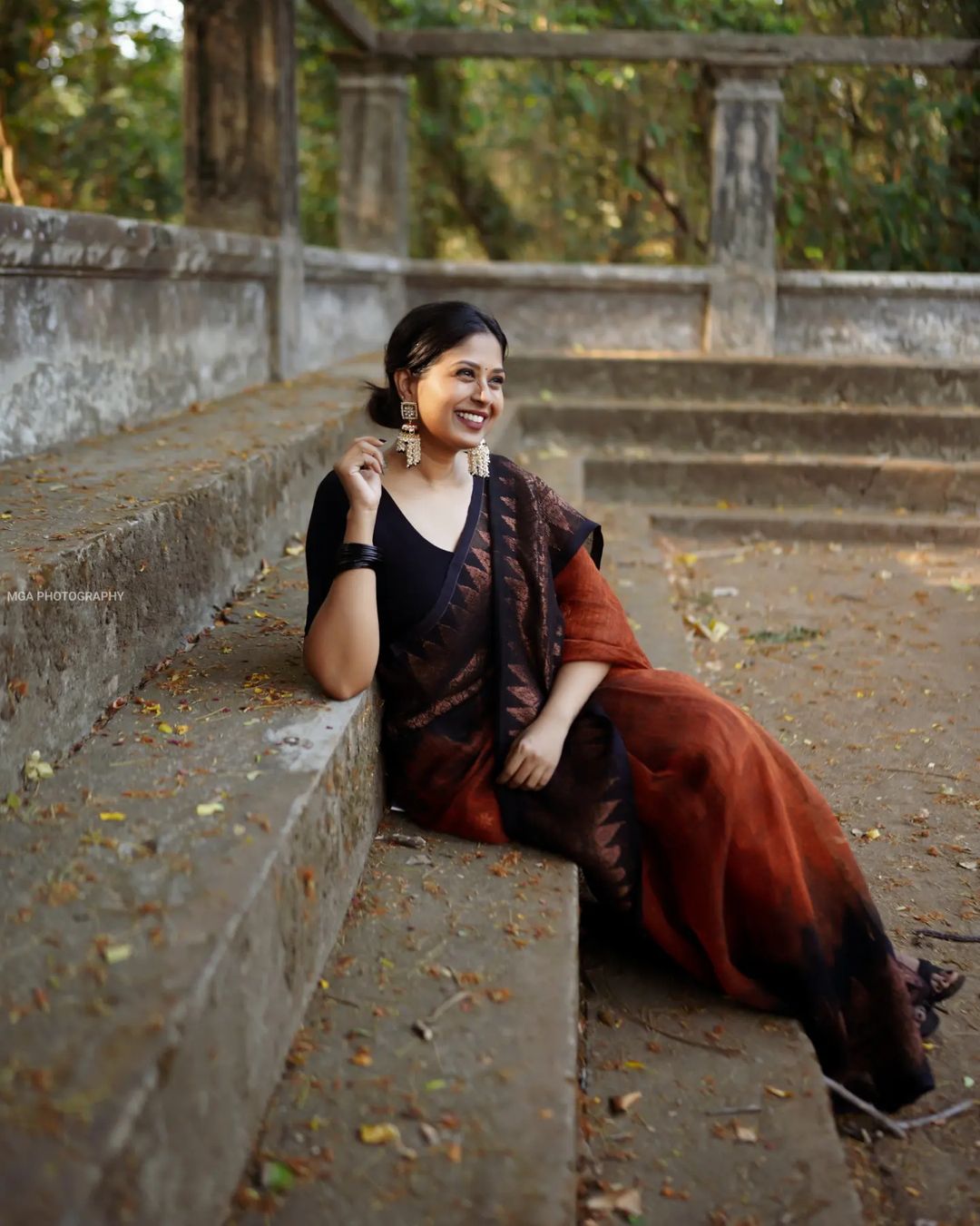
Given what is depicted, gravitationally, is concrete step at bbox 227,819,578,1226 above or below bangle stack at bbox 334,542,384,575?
below

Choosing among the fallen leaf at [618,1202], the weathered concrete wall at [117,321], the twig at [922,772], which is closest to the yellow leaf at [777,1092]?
the fallen leaf at [618,1202]

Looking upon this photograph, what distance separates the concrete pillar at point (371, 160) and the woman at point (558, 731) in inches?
247

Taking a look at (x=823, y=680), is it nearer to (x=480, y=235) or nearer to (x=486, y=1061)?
(x=486, y=1061)

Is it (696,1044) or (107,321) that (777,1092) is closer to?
(696,1044)

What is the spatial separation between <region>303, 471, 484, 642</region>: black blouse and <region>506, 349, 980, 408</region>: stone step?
543cm

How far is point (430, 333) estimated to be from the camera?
7.99ft

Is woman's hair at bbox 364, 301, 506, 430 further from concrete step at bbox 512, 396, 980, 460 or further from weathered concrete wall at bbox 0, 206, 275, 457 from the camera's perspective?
concrete step at bbox 512, 396, 980, 460

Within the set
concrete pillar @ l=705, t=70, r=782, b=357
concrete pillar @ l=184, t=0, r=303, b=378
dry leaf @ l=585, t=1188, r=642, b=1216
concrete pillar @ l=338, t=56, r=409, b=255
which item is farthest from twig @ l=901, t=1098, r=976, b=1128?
concrete pillar @ l=338, t=56, r=409, b=255

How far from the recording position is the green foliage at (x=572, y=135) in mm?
9023

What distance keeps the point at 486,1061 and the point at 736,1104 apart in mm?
508

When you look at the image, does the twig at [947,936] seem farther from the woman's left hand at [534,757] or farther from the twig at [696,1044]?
the woman's left hand at [534,757]

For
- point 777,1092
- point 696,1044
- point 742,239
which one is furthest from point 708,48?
point 777,1092

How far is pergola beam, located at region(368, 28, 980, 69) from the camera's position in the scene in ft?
25.1

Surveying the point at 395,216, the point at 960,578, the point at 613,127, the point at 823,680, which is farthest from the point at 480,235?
the point at 823,680
